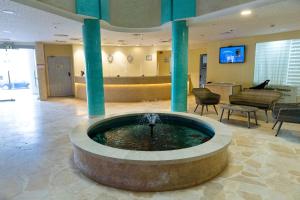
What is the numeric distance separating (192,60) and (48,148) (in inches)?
379

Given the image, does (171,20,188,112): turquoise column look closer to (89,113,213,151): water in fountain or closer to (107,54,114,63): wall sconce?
(89,113,213,151): water in fountain

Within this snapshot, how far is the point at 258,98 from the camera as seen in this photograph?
6.59 m

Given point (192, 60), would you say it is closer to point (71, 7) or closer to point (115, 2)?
point (115, 2)

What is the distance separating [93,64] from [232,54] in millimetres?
6188

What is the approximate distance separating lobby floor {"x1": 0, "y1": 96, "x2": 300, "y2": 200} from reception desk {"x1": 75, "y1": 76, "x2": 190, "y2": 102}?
420cm

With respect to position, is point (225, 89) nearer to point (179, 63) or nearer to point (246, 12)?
point (179, 63)

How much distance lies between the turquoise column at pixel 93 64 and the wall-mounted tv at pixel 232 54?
19.5 feet

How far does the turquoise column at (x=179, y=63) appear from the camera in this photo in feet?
20.0

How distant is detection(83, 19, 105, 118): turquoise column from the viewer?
18.9 feet

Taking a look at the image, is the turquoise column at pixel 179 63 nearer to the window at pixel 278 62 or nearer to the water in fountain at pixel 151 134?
the water in fountain at pixel 151 134

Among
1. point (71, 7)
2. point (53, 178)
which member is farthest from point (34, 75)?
point (53, 178)

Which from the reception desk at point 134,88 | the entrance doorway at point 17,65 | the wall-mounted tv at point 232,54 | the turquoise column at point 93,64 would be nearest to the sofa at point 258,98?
the wall-mounted tv at point 232,54

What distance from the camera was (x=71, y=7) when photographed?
4.87 metres

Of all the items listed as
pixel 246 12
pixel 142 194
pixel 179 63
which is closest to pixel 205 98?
pixel 179 63
